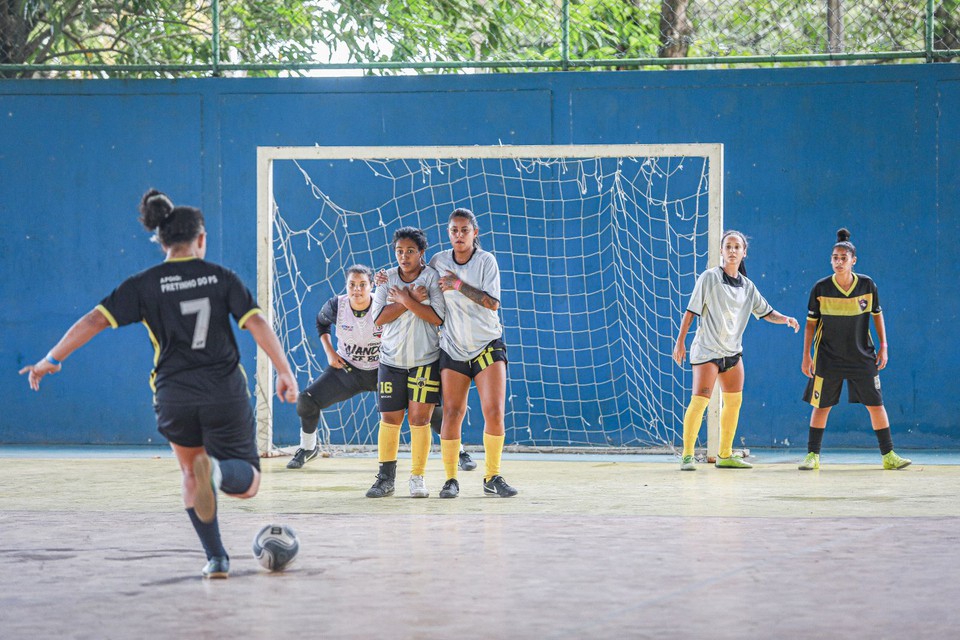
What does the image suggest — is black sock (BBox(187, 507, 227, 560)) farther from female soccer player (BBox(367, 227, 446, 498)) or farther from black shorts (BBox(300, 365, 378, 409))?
black shorts (BBox(300, 365, 378, 409))

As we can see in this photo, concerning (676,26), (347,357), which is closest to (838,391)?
(347,357)

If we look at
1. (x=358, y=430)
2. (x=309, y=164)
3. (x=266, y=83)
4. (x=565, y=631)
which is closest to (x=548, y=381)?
(x=358, y=430)

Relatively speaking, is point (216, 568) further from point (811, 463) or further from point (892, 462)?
point (892, 462)

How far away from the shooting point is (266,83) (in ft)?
40.0

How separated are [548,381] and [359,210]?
241 cm

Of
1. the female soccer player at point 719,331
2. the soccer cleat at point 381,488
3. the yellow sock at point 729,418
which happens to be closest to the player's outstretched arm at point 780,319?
the female soccer player at point 719,331

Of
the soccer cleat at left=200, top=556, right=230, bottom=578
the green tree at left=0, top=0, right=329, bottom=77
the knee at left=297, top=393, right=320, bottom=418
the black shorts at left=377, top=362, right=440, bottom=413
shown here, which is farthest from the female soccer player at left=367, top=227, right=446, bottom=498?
the green tree at left=0, top=0, right=329, bottom=77

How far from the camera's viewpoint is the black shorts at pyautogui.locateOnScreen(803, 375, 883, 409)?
33.4 feet

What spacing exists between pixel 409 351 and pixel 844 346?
3802 mm

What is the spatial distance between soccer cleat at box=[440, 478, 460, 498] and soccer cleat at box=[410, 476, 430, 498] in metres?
0.12

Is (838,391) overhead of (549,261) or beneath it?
beneath

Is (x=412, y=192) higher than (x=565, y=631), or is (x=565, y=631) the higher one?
(x=412, y=192)

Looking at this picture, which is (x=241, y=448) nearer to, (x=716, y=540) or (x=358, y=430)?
(x=716, y=540)

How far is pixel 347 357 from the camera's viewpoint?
34.3 feet
